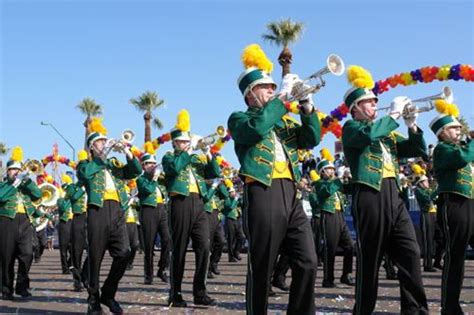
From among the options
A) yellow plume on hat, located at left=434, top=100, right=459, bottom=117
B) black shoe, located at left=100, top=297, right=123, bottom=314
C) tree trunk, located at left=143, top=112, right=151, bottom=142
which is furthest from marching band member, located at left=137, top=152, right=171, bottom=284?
tree trunk, located at left=143, top=112, right=151, bottom=142

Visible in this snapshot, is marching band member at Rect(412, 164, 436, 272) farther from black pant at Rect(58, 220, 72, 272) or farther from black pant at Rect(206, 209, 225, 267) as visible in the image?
black pant at Rect(58, 220, 72, 272)

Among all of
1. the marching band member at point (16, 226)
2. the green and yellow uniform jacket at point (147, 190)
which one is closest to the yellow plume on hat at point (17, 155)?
the marching band member at point (16, 226)

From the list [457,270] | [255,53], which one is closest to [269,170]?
[255,53]

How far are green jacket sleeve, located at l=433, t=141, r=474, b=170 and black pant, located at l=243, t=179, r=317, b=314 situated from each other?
2.13m

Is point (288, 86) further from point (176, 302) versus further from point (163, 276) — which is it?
point (163, 276)

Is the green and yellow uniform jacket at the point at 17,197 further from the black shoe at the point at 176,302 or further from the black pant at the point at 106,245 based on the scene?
the black shoe at the point at 176,302

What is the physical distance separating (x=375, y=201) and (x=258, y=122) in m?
1.51

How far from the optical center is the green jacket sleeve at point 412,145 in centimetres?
A: 628

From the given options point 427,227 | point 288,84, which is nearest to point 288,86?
point 288,84

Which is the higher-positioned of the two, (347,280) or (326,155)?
(326,155)

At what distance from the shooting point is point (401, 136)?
6465 millimetres

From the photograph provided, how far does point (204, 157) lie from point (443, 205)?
3827 mm

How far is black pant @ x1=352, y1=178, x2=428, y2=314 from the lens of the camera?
5926mm

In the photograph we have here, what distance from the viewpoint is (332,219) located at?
11.4 m
